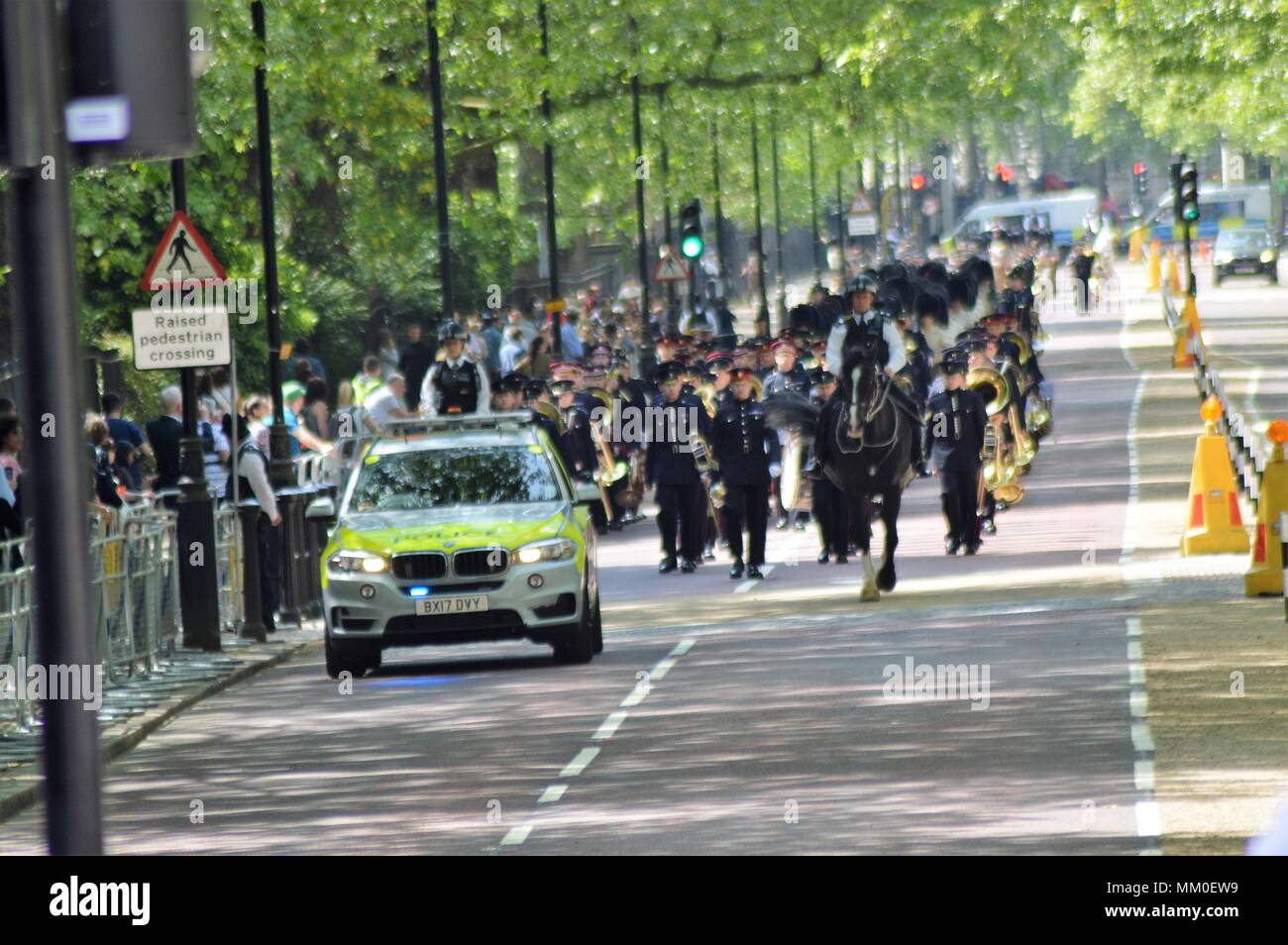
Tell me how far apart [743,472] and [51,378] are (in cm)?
2037

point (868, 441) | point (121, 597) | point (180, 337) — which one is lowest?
point (121, 597)

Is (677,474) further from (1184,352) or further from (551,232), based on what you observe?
(1184,352)

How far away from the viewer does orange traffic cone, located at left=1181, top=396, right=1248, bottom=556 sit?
80.7 feet

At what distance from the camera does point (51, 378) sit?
650 centimetres

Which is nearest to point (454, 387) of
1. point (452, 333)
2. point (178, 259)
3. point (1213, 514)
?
point (452, 333)

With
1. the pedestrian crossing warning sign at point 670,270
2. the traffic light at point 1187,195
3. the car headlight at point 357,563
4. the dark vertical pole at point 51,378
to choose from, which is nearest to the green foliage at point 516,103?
the traffic light at point 1187,195

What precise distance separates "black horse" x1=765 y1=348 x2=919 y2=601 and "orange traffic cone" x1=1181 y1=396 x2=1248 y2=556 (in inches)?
96.0

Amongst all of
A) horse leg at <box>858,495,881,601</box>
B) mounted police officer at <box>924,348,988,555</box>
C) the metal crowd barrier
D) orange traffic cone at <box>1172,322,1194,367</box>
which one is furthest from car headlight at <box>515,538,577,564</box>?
orange traffic cone at <box>1172,322,1194,367</box>

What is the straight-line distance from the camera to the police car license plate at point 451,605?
19.6m

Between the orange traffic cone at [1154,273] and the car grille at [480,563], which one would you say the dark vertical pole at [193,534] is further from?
the orange traffic cone at [1154,273]

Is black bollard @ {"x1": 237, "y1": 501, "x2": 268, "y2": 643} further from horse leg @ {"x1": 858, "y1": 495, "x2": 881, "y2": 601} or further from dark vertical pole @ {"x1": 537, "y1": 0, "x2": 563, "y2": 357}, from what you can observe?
dark vertical pole @ {"x1": 537, "y1": 0, "x2": 563, "y2": 357}

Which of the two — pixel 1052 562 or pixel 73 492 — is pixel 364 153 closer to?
pixel 1052 562

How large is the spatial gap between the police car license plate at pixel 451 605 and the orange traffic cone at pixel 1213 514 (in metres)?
7.60
